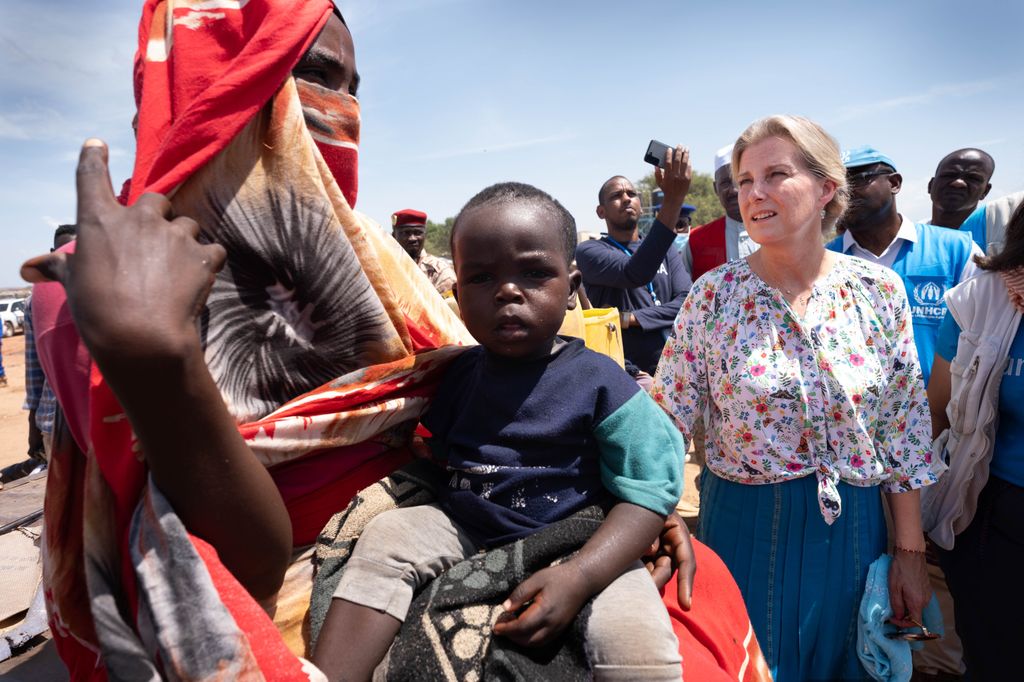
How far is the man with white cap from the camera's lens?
14.9ft

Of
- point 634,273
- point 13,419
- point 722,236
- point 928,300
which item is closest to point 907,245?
A: point 928,300

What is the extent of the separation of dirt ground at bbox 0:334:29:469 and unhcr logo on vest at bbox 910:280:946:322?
36.0 feet

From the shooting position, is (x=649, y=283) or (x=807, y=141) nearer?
(x=807, y=141)

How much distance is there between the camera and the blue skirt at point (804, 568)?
217cm

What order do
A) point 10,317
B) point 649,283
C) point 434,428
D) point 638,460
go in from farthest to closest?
point 10,317
point 649,283
point 434,428
point 638,460

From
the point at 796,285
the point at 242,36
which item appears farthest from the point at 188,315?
the point at 796,285

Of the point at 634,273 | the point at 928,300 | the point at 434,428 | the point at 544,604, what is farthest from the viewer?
the point at 634,273

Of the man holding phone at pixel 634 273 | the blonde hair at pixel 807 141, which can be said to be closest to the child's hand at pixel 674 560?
the blonde hair at pixel 807 141

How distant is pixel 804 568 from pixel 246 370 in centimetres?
199

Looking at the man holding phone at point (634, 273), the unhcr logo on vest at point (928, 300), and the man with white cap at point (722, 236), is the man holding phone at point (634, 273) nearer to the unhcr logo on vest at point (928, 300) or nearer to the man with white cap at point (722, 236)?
the man with white cap at point (722, 236)

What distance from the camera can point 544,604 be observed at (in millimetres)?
1147

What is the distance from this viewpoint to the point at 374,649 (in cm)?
114

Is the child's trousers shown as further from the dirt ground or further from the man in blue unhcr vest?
the dirt ground

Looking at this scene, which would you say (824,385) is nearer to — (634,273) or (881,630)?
(881,630)
